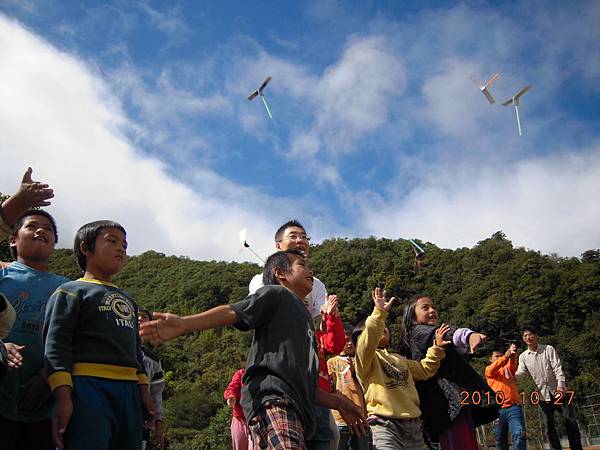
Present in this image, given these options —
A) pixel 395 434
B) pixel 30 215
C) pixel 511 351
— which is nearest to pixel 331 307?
pixel 395 434

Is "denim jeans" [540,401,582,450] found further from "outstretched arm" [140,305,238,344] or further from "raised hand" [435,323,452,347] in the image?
"outstretched arm" [140,305,238,344]

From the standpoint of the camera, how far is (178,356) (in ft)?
185

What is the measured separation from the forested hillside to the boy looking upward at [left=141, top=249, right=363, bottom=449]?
112 feet

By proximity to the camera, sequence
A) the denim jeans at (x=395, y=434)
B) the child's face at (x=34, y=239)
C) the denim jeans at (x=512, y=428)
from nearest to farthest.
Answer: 1. the child's face at (x=34, y=239)
2. the denim jeans at (x=395, y=434)
3. the denim jeans at (x=512, y=428)

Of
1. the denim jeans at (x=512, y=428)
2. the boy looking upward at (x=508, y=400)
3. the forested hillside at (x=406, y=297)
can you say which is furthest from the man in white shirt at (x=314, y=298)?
the forested hillside at (x=406, y=297)

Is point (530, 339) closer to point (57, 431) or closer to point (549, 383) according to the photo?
point (549, 383)

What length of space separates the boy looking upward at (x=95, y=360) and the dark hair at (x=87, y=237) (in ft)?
0.13

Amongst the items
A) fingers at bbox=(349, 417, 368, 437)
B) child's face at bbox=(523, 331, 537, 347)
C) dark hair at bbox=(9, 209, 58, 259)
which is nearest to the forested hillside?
child's face at bbox=(523, 331, 537, 347)

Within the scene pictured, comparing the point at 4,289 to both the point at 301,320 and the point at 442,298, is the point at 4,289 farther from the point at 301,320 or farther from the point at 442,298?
the point at 442,298

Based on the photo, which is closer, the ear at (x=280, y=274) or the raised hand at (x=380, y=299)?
the ear at (x=280, y=274)

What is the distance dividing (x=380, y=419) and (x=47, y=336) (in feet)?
8.80

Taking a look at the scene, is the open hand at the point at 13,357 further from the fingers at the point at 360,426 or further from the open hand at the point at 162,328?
the fingers at the point at 360,426

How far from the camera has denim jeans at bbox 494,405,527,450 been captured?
722 cm

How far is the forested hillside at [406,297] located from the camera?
136 ft
